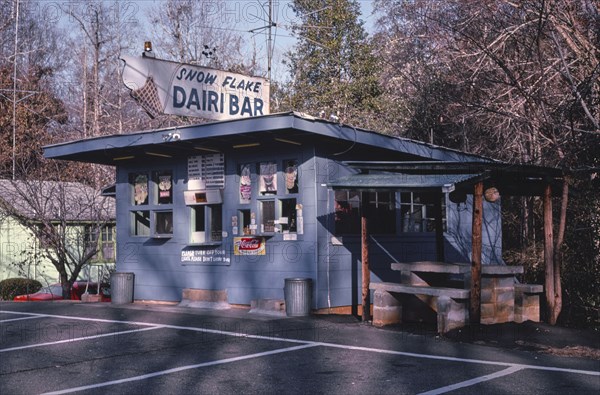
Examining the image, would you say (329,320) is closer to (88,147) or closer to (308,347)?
(308,347)

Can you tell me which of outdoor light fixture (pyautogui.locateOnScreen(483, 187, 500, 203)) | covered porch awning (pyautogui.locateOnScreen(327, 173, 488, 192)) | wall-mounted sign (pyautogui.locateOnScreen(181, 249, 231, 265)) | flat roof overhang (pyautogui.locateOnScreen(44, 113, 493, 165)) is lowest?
wall-mounted sign (pyautogui.locateOnScreen(181, 249, 231, 265))

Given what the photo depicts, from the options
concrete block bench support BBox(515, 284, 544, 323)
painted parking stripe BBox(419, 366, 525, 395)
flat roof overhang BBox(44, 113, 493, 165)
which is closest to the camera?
painted parking stripe BBox(419, 366, 525, 395)

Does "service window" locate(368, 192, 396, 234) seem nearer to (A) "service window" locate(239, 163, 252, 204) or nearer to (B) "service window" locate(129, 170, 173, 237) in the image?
(A) "service window" locate(239, 163, 252, 204)

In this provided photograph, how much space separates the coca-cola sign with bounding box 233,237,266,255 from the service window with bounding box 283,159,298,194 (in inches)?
45.7

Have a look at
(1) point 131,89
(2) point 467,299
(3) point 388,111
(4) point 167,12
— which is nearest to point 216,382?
(2) point 467,299

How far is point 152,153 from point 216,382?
9.43 meters

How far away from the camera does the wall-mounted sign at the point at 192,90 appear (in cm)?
1389

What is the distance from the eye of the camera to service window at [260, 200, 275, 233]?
1554 cm

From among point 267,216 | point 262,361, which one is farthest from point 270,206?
point 262,361

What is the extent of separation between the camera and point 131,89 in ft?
45.0

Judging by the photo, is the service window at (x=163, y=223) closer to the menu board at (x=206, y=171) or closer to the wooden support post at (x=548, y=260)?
the menu board at (x=206, y=171)

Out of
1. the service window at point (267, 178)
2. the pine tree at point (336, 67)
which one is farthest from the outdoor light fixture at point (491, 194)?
the pine tree at point (336, 67)

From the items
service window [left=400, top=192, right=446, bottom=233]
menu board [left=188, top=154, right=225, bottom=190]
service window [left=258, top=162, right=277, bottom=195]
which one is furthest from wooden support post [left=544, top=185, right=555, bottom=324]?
menu board [left=188, top=154, right=225, bottom=190]

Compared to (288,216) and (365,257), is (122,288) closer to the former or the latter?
(288,216)
